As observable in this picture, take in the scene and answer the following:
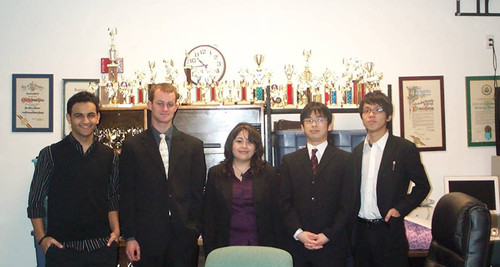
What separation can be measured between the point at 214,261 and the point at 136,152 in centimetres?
95

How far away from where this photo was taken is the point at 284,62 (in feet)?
13.4

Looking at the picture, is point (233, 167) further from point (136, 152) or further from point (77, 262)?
point (77, 262)

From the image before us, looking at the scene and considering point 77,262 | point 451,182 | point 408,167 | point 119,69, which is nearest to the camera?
point 77,262

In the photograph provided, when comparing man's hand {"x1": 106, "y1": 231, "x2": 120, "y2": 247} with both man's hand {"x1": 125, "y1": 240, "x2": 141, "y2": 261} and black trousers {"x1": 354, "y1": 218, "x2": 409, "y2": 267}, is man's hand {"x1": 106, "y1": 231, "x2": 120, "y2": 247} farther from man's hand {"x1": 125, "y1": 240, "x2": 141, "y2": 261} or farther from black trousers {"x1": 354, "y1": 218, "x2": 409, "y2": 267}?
black trousers {"x1": 354, "y1": 218, "x2": 409, "y2": 267}

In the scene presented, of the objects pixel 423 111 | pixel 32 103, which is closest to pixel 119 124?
pixel 32 103

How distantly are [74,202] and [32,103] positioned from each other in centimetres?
203

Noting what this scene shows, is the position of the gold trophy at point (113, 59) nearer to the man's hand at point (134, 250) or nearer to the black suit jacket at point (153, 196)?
the black suit jacket at point (153, 196)

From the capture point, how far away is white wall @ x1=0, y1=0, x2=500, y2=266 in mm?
3893

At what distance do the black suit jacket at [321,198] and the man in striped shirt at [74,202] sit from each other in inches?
39.8

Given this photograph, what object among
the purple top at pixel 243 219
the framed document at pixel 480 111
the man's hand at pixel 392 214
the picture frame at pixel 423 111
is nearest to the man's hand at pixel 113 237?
the purple top at pixel 243 219

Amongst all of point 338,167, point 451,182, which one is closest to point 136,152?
point 338,167

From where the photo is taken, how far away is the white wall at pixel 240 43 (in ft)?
12.8

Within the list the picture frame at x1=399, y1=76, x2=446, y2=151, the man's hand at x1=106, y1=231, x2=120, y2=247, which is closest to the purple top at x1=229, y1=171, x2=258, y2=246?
the man's hand at x1=106, y1=231, x2=120, y2=247

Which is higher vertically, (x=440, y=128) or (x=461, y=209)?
(x=440, y=128)
